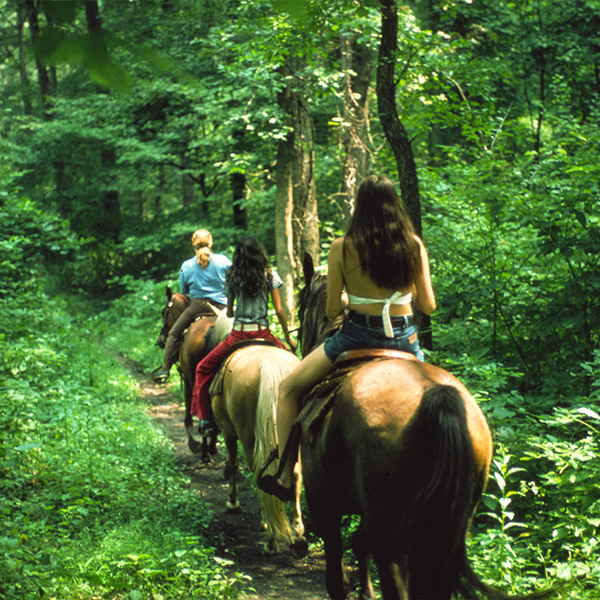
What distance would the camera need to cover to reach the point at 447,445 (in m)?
2.71

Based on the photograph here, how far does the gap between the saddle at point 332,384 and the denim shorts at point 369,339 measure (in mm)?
39

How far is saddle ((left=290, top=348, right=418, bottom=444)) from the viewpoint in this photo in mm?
3479

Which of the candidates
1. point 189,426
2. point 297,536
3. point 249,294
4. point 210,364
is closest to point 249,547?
point 297,536

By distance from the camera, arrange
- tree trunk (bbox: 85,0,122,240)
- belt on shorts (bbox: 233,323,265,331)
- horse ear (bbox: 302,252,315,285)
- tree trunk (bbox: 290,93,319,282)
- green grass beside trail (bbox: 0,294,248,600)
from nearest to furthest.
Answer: green grass beside trail (bbox: 0,294,248,600) → horse ear (bbox: 302,252,315,285) → belt on shorts (bbox: 233,323,265,331) → tree trunk (bbox: 290,93,319,282) → tree trunk (bbox: 85,0,122,240)

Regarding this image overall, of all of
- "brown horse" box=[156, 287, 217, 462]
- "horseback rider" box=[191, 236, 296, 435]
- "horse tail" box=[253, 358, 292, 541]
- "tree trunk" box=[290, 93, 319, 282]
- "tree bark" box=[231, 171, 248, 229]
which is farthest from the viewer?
"tree bark" box=[231, 171, 248, 229]

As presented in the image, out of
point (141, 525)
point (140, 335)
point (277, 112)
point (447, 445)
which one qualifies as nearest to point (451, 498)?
point (447, 445)

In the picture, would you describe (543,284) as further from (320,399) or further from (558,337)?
(320,399)

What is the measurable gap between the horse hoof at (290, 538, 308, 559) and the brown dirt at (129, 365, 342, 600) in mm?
85

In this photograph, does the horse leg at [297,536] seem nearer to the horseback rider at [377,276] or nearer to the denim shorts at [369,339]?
the denim shorts at [369,339]

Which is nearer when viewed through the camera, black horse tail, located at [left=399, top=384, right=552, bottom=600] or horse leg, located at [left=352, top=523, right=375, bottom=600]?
black horse tail, located at [left=399, top=384, right=552, bottom=600]

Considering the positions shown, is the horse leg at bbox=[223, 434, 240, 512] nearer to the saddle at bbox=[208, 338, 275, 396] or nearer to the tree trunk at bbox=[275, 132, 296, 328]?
the saddle at bbox=[208, 338, 275, 396]

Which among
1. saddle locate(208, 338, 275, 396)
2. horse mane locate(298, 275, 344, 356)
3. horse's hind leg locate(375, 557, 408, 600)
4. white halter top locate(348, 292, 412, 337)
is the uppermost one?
white halter top locate(348, 292, 412, 337)

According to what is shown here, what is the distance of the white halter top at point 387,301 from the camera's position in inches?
138

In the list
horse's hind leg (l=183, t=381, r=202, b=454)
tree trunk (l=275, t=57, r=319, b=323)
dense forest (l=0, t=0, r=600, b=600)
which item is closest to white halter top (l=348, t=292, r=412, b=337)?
dense forest (l=0, t=0, r=600, b=600)
